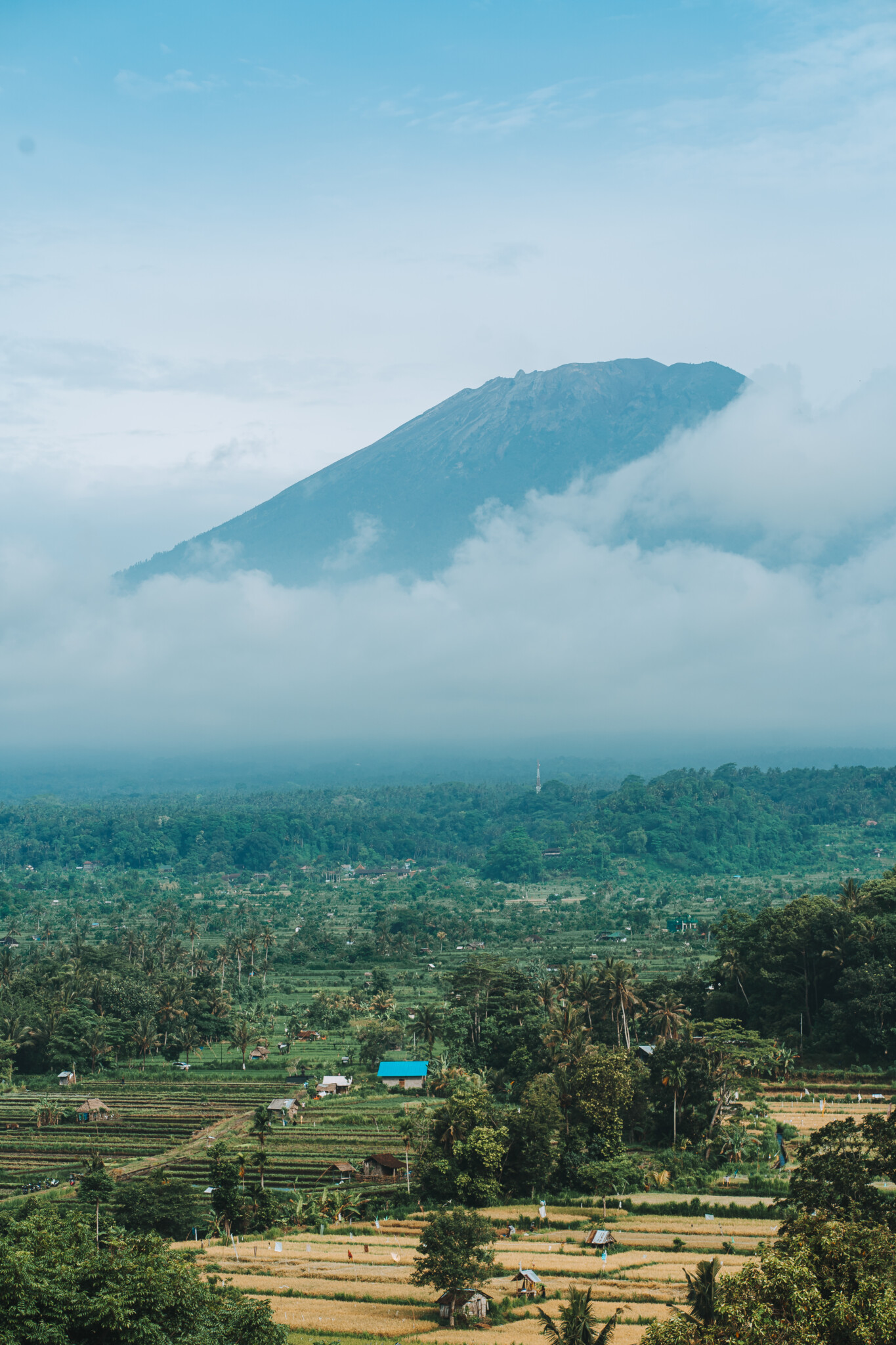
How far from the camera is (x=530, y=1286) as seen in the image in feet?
104

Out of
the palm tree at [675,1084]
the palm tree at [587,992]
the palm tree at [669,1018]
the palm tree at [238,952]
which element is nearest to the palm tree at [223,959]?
the palm tree at [238,952]

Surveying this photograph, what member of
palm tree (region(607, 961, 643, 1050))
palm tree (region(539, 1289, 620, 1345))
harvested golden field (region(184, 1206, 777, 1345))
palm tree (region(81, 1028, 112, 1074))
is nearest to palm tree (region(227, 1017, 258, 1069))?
palm tree (region(81, 1028, 112, 1074))

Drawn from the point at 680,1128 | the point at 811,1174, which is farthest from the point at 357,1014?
the point at 811,1174

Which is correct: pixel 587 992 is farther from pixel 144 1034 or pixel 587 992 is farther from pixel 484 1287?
pixel 484 1287

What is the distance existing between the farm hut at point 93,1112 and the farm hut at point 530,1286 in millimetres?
28514

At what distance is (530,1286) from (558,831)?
426 ft

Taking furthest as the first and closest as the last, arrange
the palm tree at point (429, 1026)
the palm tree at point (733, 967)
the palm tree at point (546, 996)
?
1. the palm tree at point (429, 1026)
2. the palm tree at point (733, 967)
3. the palm tree at point (546, 996)

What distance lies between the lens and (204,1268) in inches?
1312

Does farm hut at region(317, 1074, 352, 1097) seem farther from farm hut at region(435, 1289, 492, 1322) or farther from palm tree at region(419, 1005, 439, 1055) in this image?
farm hut at region(435, 1289, 492, 1322)

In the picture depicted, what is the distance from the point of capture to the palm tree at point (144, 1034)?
66250 mm

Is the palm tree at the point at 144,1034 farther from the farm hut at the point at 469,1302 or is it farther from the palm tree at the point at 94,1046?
the farm hut at the point at 469,1302

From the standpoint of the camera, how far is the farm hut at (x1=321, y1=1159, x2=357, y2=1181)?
147ft

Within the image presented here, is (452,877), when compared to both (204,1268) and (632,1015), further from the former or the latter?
(204,1268)

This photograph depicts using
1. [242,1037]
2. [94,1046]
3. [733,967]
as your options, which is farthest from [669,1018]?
[94,1046]
